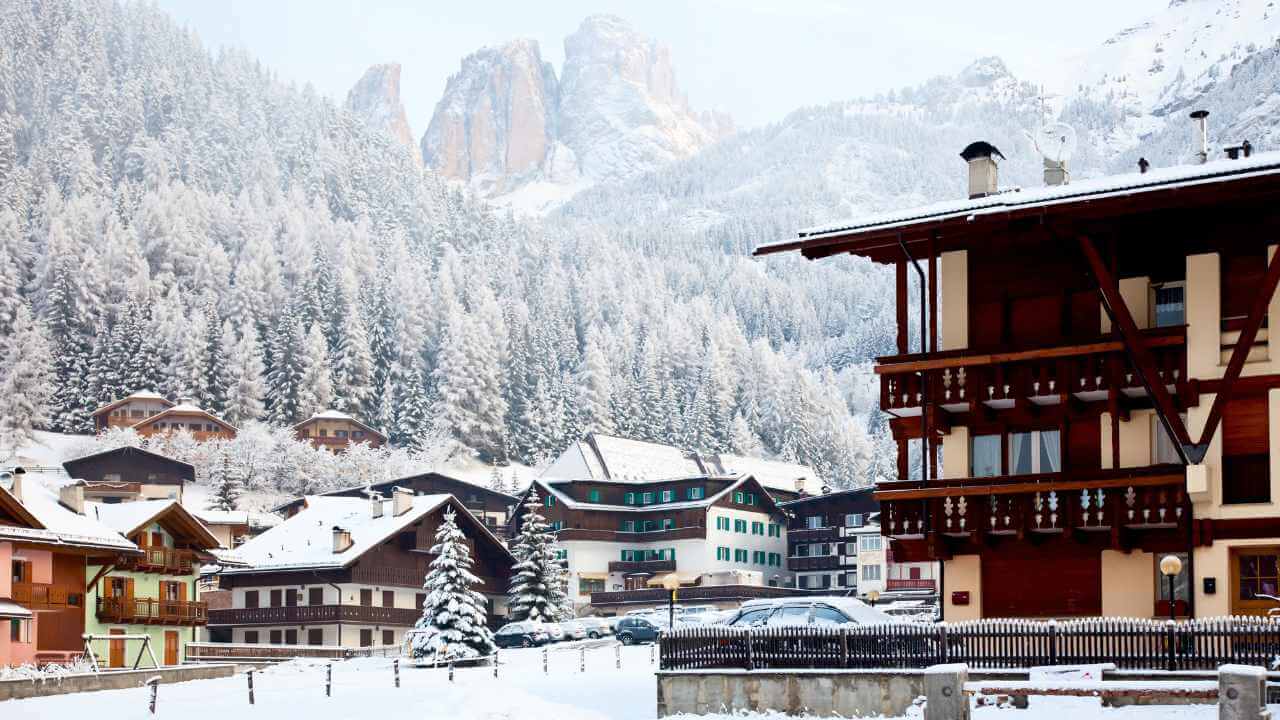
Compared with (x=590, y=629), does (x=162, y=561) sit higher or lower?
higher

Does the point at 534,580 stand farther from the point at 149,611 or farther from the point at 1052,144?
the point at 1052,144

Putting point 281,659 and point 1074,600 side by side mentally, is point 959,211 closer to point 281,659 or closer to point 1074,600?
point 1074,600

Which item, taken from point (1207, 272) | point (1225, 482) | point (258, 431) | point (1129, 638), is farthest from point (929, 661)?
point (258, 431)

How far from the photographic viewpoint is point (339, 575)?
3907 inches

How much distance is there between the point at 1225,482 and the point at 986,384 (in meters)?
6.05

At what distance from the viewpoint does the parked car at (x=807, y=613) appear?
4281 centimetres

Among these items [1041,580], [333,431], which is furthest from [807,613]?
[333,431]

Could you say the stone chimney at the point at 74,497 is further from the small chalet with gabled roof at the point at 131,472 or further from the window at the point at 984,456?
the small chalet with gabled roof at the point at 131,472

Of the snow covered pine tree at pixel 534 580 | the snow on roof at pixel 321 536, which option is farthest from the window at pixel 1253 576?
the snow on roof at pixel 321 536

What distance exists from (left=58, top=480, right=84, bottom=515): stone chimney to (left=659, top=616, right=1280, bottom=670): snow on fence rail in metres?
42.1

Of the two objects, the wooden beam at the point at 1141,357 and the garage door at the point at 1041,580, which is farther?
the garage door at the point at 1041,580

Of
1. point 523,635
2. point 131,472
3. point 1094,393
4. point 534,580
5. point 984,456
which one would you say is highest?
point 1094,393

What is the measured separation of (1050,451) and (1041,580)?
128 inches

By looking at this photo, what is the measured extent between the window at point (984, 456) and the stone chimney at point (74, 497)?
147 feet
